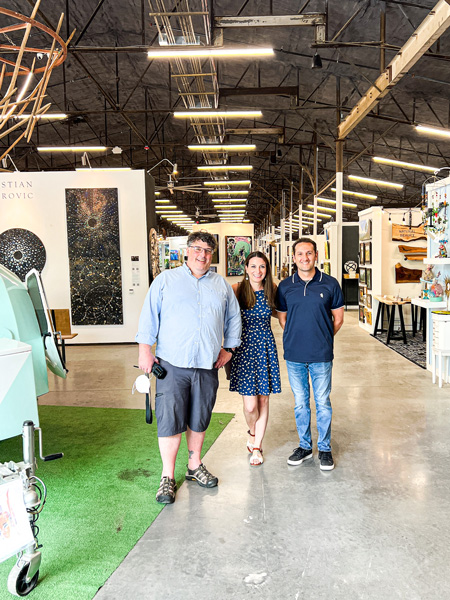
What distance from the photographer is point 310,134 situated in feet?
57.0

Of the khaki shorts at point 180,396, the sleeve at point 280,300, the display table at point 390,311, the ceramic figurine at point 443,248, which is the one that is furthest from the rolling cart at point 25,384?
the display table at point 390,311

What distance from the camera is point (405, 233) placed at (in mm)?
10180

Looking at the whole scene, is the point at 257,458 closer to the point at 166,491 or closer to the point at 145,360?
the point at 166,491

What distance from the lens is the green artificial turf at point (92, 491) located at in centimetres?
248

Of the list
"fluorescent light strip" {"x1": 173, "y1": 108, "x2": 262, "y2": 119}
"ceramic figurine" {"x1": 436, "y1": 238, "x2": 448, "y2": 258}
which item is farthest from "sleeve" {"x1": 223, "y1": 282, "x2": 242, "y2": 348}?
"fluorescent light strip" {"x1": 173, "y1": 108, "x2": 262, "y2": 119}

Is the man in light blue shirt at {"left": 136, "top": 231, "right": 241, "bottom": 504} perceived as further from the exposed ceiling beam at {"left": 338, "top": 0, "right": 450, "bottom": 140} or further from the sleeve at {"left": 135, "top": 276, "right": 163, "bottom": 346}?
the exposed ceiling beam at {"left": 338, "top": 0, "right": 450, "bottom": 140}

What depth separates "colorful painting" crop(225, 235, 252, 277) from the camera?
21594 mm

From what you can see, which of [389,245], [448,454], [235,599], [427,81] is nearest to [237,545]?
[235,599]

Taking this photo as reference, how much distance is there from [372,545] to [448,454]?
5.15 ft

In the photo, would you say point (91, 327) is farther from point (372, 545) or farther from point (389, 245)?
point (372, 545)

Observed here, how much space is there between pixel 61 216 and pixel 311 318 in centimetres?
684

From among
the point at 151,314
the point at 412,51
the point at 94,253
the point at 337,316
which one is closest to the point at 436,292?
the point at 412,51

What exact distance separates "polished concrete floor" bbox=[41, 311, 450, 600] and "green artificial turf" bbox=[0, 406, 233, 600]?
0.13m

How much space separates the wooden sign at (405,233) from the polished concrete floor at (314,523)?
565 cm
